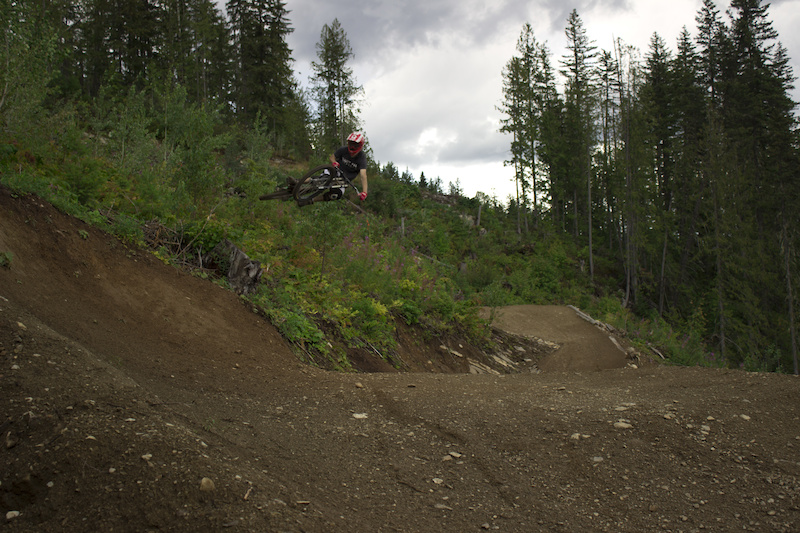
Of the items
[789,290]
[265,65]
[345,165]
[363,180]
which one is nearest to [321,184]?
[345,165]

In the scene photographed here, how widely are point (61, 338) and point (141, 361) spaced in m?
0.98

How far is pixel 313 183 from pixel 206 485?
22.2 feet

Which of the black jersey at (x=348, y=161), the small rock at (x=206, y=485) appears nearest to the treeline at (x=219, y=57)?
the black jersey at (x=348, y=161)

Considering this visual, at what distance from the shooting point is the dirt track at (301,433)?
2.75 m

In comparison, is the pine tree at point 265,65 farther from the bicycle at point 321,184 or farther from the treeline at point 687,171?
the bicycle at point 321,184

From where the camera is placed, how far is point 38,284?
555 centimetres

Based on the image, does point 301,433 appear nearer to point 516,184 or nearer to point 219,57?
point 516,184

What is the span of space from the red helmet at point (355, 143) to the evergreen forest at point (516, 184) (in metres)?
1.66

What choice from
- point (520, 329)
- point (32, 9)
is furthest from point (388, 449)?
point (520, 329)

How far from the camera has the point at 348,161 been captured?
8.97 m

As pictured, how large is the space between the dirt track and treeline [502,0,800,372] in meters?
22.7

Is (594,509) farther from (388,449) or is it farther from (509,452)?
(388,449)

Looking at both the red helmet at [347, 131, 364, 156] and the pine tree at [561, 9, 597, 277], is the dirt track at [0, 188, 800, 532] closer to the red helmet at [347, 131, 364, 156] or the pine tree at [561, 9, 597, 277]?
the red helmet at [347, 131, 364, 156]

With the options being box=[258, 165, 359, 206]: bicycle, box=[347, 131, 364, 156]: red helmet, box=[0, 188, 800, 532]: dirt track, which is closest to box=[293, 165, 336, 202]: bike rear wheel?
box=[258, 165, 359, 206]: bicycle
